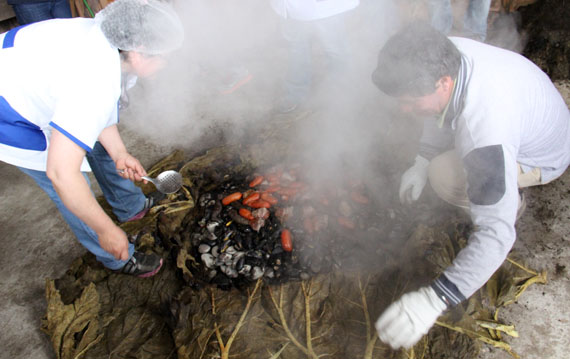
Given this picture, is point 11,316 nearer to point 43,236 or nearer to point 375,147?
point 43,236

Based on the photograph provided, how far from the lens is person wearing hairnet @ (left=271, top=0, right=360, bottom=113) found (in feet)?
12.7

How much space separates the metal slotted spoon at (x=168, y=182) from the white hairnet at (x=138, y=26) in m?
1.49

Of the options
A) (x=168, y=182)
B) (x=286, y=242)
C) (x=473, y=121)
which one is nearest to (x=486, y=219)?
(x=473, y=121)

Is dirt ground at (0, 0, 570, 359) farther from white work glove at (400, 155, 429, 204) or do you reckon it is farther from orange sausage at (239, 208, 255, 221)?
orange sausage at (239, 208, 255, 221)

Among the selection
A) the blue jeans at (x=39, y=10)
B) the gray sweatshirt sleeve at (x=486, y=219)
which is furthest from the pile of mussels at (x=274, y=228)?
the blue jeans at (x=39, y=10)

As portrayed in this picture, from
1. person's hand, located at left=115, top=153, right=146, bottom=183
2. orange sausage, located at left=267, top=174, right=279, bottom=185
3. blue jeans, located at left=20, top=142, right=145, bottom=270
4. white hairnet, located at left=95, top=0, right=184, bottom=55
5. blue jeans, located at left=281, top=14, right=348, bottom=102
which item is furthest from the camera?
blue jeans, located at left=281, top=14, right=348, bottom=102

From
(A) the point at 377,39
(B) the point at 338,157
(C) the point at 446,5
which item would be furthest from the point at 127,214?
(C) the point at 446,5

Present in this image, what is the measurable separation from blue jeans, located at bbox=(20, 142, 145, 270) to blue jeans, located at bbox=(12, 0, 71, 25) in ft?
9.44

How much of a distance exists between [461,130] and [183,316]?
241cm

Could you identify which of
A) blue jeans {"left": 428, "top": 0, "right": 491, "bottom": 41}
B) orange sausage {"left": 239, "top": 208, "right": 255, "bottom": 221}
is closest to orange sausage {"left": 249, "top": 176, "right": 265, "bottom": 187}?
orange sausage {"left": 239, "top": 208, "right": 255, "bottom": 221}

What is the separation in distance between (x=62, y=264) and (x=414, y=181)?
3532mm

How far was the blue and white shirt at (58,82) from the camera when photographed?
1905 millimetres

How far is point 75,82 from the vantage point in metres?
1.91

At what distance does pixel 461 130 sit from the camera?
6.79 ft
